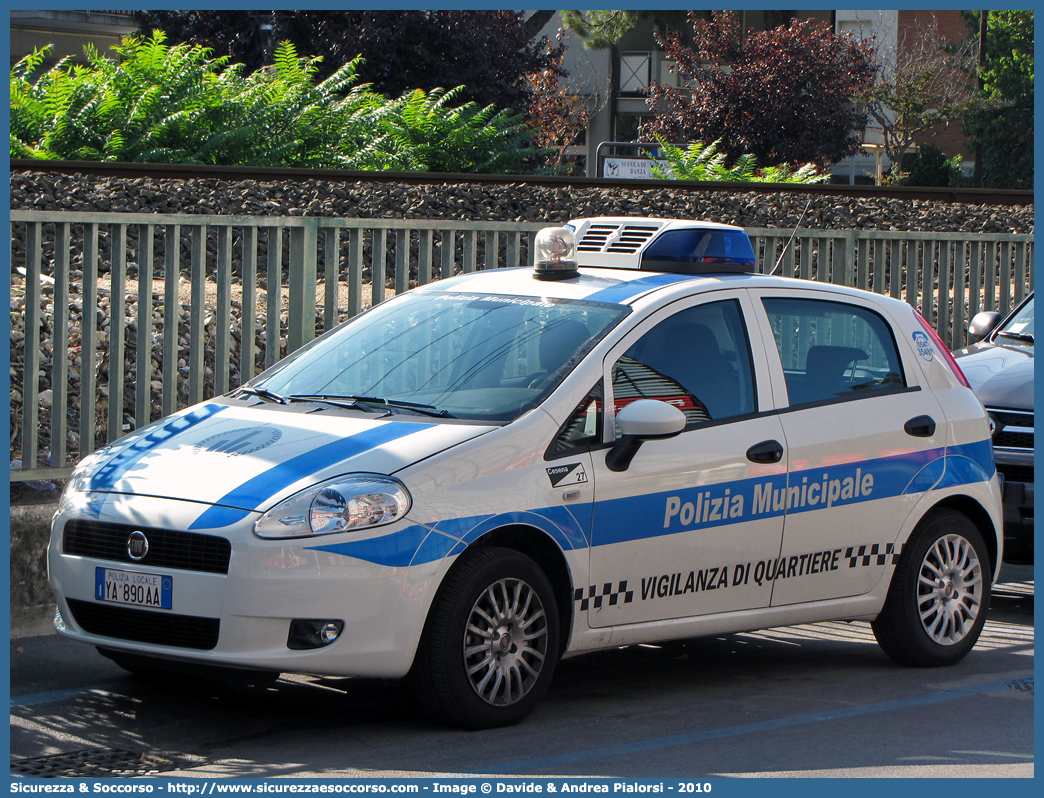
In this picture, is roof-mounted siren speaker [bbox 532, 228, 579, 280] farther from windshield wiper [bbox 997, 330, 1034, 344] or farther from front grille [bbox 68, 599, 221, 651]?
windshield wiper [bbox 997, 330, 1034, 344]

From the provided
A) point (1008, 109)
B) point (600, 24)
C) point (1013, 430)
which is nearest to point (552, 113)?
point (600, 24)

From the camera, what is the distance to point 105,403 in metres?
8.79

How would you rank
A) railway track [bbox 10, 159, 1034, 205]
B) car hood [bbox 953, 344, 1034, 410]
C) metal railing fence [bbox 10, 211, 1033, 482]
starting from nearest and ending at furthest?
metal railing fence [bbox 10, 211, 1033, 482], car hood [bbox 953, 344, 1034, 410], railway track [bbox 10, 159, 1034, 205]

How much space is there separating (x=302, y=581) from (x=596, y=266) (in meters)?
2.51

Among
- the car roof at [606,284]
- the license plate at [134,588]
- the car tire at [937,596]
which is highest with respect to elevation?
the car roof at [606,284]

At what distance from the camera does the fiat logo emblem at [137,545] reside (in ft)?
16.6

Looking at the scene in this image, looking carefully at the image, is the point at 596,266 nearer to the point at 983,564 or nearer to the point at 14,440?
the point at 983,564

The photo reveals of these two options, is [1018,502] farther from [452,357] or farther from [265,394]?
[265,394]

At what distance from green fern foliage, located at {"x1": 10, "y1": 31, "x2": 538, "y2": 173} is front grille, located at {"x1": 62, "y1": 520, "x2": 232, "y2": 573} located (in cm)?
1161

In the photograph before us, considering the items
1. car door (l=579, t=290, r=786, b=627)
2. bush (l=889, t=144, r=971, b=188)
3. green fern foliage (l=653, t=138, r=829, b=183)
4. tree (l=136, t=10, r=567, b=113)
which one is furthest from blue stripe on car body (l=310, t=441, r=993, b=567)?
bush (l=889, t=144, r=971, b=188)

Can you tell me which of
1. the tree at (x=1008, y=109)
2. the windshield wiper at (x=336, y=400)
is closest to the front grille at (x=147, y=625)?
the windshield wiper at (x=336, y=400)

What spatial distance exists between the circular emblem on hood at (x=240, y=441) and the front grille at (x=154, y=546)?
43cm

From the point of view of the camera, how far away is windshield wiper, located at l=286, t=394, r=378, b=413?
569 centimetres

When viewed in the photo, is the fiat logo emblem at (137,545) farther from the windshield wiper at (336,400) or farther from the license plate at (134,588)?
the windshield wiper at (336,400)
